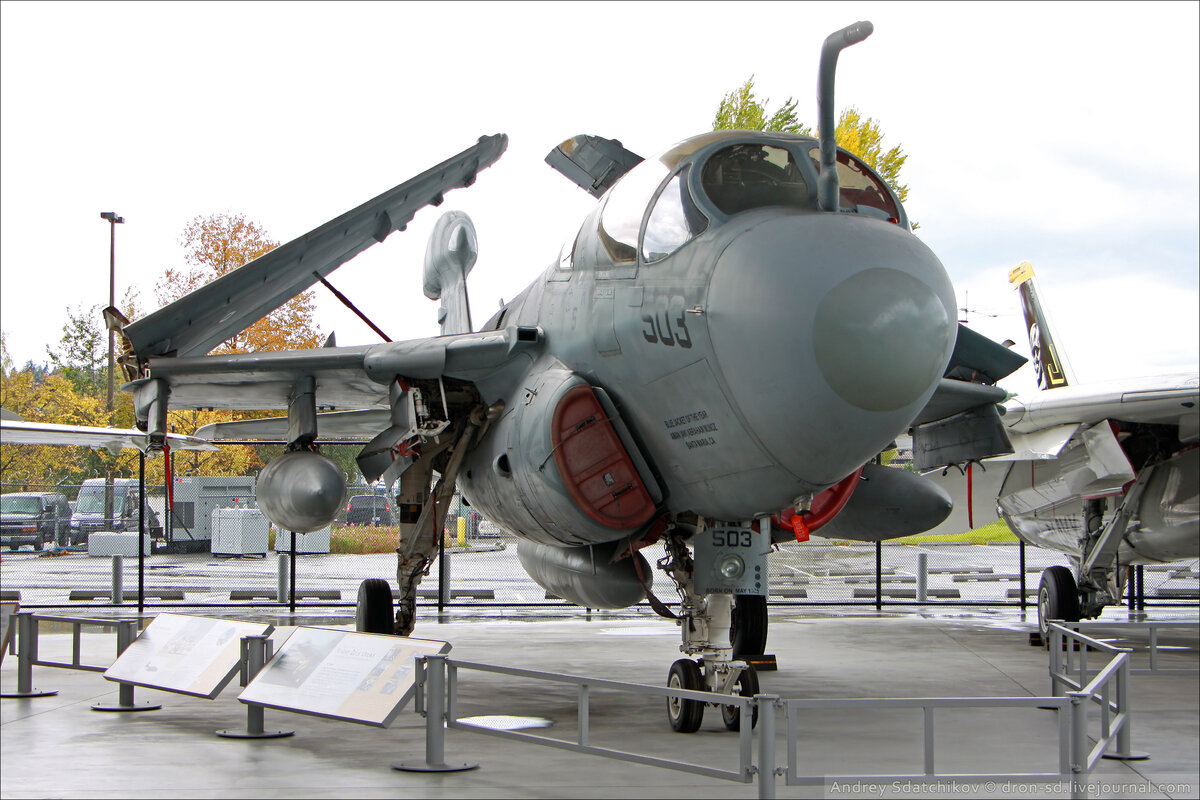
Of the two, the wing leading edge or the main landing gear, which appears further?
the wing leading edge

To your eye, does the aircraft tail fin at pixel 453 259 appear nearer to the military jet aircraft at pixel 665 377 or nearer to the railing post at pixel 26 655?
the military jet aircraft at pixel 665 377

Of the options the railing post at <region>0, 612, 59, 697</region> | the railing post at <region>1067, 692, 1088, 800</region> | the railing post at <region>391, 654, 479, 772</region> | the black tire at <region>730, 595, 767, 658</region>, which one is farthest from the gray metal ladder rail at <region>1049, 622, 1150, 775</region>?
the railing post at <region>0, 612, 59, 697</region>

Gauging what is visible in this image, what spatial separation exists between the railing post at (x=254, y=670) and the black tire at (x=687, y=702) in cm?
241

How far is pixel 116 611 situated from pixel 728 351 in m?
13.6

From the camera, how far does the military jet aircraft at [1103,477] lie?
1096 centimetres

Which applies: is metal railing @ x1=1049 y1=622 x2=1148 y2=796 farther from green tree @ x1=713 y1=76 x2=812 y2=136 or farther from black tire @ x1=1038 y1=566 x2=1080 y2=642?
green tree @ x1=713 y1=76 x2=812 y2=136

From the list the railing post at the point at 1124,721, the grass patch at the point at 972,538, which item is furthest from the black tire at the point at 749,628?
the grass patch at the point at 972,538

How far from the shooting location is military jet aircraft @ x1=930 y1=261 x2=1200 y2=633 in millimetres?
10961

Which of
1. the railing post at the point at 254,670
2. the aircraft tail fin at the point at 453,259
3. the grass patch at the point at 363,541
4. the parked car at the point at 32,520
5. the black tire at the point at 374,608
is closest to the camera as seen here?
the railing post at the point at 254,670

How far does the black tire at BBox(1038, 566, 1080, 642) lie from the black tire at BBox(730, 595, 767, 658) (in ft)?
11.9

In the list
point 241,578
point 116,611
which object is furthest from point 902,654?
point 241,578

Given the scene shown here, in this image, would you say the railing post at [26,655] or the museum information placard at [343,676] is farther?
the railing post at [26,655]

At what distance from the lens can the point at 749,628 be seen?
35.3ft

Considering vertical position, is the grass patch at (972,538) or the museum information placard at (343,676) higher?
the museum information placard at (343,676)
